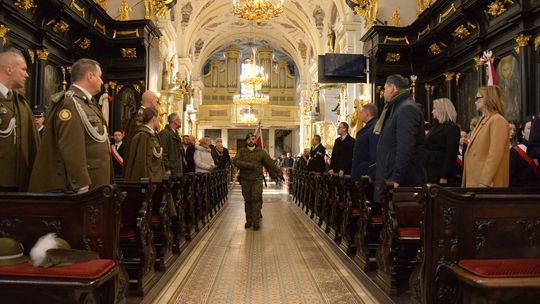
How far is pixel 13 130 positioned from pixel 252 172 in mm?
5166

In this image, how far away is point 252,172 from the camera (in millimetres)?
8195

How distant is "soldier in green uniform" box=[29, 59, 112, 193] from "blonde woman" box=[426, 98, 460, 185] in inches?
120

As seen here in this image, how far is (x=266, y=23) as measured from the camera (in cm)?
2883

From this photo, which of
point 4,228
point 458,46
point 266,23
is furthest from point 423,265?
point 266,23

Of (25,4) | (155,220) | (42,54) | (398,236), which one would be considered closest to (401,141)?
(398,236)

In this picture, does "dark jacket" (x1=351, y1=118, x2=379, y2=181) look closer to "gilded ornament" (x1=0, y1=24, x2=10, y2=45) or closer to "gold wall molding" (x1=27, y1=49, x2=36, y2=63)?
"gilded ornament" (x1=0, y1=24, x2=10, y2=45)

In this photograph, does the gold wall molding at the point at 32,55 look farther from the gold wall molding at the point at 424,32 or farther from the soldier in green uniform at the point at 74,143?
the gold wall molding at the point at 424,32

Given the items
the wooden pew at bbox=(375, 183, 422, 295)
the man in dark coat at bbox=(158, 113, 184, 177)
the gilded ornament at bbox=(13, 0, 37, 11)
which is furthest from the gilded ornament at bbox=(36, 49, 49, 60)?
the wooden pew at bbox=(375, 183, 422, 295)

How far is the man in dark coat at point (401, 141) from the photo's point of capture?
405 cm

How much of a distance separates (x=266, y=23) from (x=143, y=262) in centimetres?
2619

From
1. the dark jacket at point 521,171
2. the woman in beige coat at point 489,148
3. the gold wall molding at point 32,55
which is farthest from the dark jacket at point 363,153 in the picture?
the gold wall molding at point 32,55

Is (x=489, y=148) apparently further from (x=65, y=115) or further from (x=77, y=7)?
(x=77, y=7)

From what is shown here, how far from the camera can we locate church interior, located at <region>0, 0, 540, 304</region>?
9.26 ft

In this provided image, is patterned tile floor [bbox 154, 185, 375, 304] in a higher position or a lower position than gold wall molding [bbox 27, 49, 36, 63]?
lower
